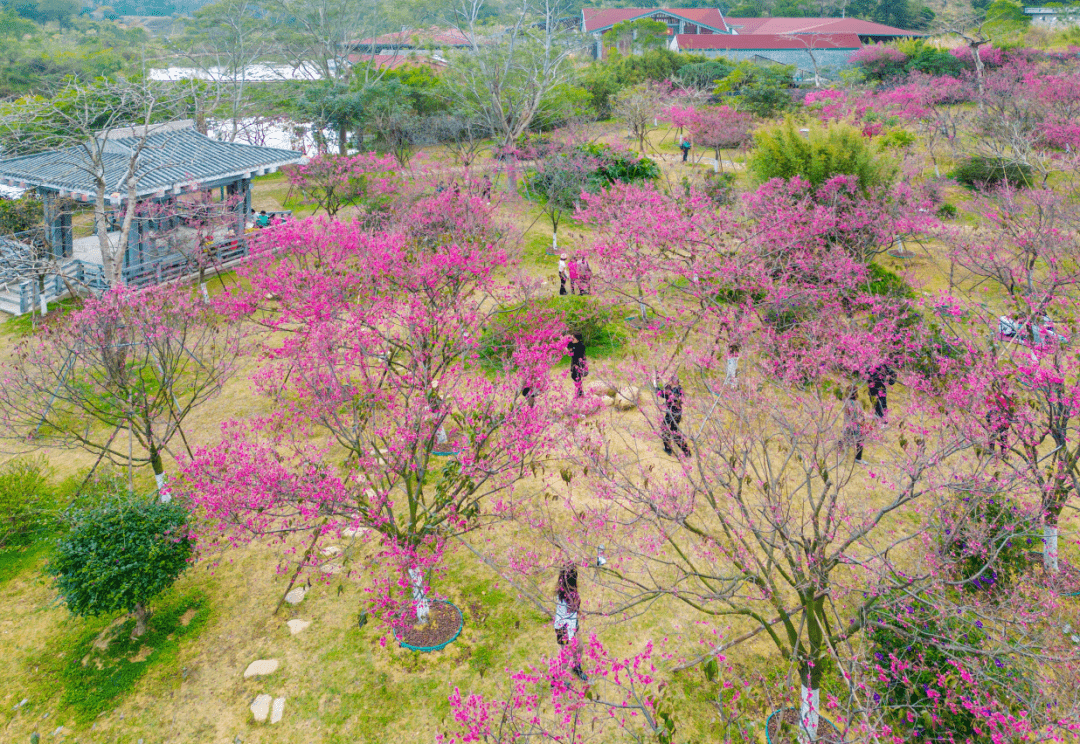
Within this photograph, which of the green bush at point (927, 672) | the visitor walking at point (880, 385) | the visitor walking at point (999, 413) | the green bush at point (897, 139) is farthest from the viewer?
the green bush at point (897, 139)

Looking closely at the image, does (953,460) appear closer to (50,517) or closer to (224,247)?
(50,517)

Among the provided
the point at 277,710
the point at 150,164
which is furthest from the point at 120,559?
the point at 150,164

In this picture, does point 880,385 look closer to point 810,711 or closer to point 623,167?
point 810,711

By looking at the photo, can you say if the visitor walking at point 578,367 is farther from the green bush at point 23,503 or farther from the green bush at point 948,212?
the green bush at point 948,212

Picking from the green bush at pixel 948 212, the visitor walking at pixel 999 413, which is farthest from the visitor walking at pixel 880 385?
the green bush at pixel 948 212

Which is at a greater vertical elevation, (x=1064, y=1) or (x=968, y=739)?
(x=1064, y=1)

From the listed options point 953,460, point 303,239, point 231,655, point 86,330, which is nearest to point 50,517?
point 86,330
